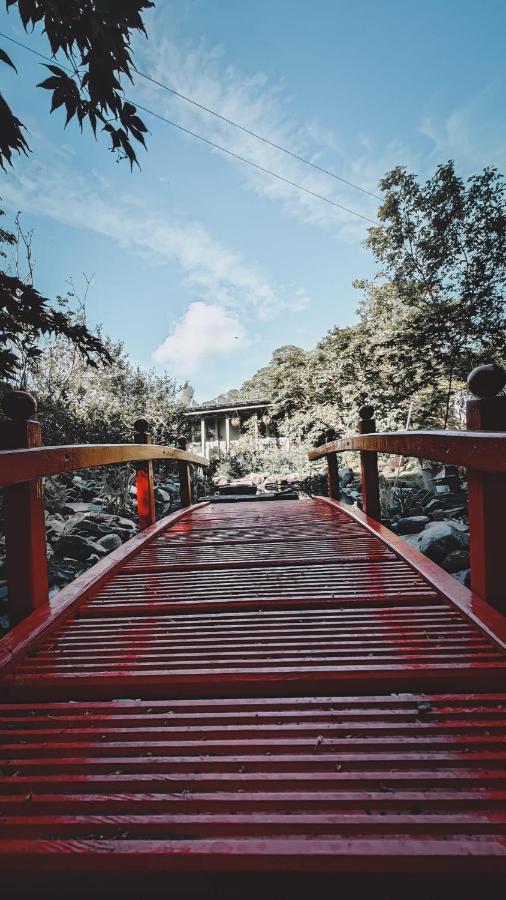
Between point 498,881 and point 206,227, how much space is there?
37463mm

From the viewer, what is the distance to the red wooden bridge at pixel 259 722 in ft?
A: 2.18

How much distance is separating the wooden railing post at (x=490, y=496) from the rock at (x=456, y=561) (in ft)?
6.79

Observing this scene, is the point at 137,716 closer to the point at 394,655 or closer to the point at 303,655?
the point at 303,655

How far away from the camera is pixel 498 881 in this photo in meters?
0.64

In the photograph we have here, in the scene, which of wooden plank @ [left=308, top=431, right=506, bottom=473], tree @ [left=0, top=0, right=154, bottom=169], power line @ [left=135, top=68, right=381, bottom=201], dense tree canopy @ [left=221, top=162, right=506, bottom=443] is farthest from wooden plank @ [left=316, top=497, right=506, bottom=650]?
power line @ [left=135, top=68, right=381, bottom=201]

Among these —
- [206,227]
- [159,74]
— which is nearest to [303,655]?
[159,74]

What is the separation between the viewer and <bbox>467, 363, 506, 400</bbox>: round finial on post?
4.39 ft

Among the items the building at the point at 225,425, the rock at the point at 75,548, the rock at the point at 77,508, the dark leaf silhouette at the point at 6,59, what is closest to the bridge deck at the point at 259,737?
the dark leaf silhouette at the point at 6,59

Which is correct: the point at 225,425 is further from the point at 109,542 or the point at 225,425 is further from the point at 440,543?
the point at 440,543

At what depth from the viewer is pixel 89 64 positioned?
173 centimetres

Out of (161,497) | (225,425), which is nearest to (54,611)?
(161,497)

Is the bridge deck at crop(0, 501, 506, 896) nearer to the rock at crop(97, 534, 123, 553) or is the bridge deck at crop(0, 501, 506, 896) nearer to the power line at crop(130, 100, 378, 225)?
the rock at crop(97, 534, 123, 553)

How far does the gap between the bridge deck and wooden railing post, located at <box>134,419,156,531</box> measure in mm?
1523

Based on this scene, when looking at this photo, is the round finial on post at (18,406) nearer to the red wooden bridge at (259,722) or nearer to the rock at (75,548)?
the red wooden bridge at (259,722)
